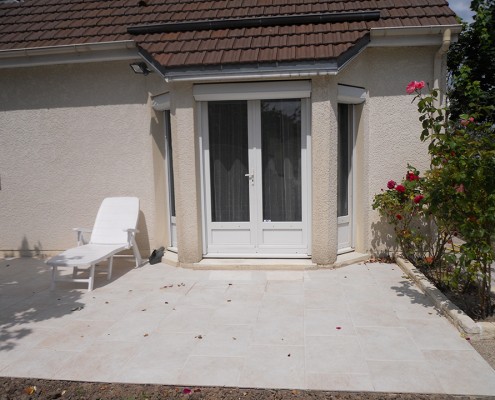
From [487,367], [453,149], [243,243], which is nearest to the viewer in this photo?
[487,367]

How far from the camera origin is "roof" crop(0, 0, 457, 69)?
6.87m

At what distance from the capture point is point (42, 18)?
908cm

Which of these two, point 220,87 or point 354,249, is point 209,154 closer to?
point 220,87

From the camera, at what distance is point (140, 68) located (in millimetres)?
7500

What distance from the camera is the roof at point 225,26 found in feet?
22.5

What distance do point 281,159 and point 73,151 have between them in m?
4.17

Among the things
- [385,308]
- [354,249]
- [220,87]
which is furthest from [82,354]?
[354,249]

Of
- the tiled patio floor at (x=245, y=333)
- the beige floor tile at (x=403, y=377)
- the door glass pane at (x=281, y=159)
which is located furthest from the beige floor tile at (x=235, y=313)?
the door glass pane at (x=281, y=159)

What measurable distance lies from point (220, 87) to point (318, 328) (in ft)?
13.9

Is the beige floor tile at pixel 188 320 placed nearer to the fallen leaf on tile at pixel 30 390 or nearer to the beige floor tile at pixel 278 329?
the beige floor tile at pixel 278 329

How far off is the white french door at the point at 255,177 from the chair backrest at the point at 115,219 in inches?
56.3

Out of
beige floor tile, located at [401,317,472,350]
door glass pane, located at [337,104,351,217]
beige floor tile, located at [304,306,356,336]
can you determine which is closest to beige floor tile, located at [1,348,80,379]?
beige floor tile, located at [304,306,356,336]

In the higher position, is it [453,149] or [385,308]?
[453,149]

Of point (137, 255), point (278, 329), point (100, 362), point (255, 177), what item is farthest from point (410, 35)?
point (100, 362)
